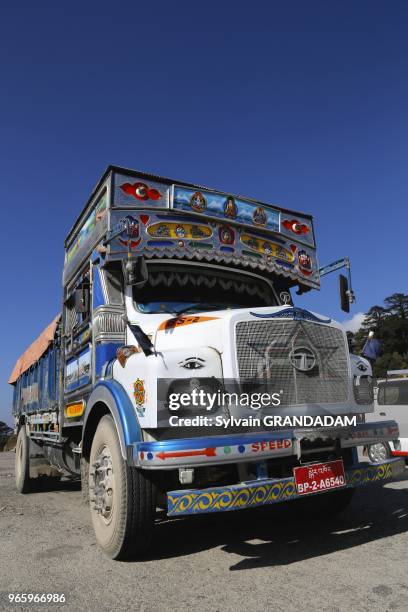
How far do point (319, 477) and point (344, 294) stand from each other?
2.49m

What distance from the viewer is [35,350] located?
28.8 ft

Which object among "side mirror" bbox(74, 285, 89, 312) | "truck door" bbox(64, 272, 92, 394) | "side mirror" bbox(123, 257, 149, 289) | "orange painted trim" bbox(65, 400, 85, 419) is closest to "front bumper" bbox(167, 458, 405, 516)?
"side mirror" bbox(123, 257, 149, 289)

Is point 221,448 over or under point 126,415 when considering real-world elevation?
under

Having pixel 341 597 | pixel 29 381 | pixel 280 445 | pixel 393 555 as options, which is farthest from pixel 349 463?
pixel 29 381

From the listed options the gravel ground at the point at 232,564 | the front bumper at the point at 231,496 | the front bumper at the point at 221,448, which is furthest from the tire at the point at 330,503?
the front bumper at the point at 231,496

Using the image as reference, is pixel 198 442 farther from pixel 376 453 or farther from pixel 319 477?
pixel 376 453

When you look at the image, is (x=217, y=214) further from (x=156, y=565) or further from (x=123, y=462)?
(x=156, y=565)

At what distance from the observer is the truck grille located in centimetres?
387

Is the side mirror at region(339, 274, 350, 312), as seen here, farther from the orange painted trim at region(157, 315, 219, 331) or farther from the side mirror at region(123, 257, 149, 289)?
the side mirror at region(123, 257, 149, 289)

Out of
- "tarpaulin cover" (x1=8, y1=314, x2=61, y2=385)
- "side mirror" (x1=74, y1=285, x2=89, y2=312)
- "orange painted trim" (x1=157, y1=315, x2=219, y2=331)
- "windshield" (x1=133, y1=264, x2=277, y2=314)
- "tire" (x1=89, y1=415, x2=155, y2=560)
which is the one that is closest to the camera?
"tire" (x1=89, y1=415, x2=155, y2=560)

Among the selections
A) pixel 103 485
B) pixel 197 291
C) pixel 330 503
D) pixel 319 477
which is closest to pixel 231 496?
pixel 319 477

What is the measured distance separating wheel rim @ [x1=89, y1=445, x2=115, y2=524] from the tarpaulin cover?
3071 millimetres

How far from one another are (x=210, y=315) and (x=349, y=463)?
1.93 m

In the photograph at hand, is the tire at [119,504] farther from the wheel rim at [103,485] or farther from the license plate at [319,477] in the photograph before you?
the license plate at [319,477]
